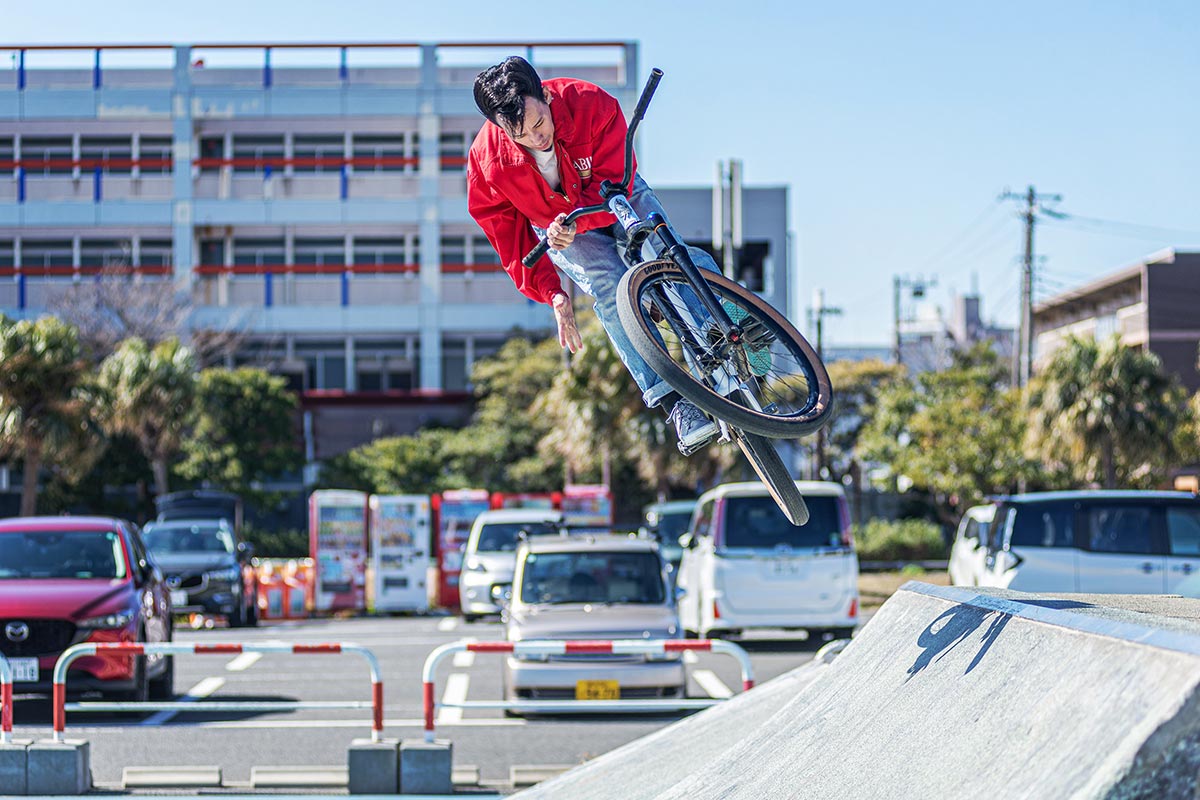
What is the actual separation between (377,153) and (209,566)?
27.3 metres

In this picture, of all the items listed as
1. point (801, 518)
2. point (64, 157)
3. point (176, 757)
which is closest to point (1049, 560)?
point (176, 757)

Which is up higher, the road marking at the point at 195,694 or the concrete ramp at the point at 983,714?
the concrete ramp at the point at 983,714

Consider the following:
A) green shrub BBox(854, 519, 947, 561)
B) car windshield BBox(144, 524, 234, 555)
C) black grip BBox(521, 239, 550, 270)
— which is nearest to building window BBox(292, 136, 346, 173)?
green shrub BBox(854, 519, 947, 561)

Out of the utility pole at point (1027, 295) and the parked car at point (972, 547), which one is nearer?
the parked car at point (972, 547)

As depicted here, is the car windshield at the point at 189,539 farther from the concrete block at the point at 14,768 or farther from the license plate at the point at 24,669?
the concrete block at the point at 14,768

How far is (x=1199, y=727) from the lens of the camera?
303 centimetres

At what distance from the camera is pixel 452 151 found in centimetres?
4647

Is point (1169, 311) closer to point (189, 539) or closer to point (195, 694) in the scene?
point (189, 539)

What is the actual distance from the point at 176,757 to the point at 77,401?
19.3m

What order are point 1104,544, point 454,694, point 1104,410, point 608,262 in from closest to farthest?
1. point 608,262
2. point 454,694
3. point 1104,544
4. point 1104,410

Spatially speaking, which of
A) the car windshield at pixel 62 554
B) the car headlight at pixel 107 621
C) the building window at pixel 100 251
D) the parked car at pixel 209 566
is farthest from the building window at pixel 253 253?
the car headlight at pixel 107 621

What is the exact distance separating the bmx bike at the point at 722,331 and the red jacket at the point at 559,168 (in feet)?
0.36

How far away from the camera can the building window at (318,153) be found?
46469mm

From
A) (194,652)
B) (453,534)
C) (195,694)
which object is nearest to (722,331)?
(194,652)
